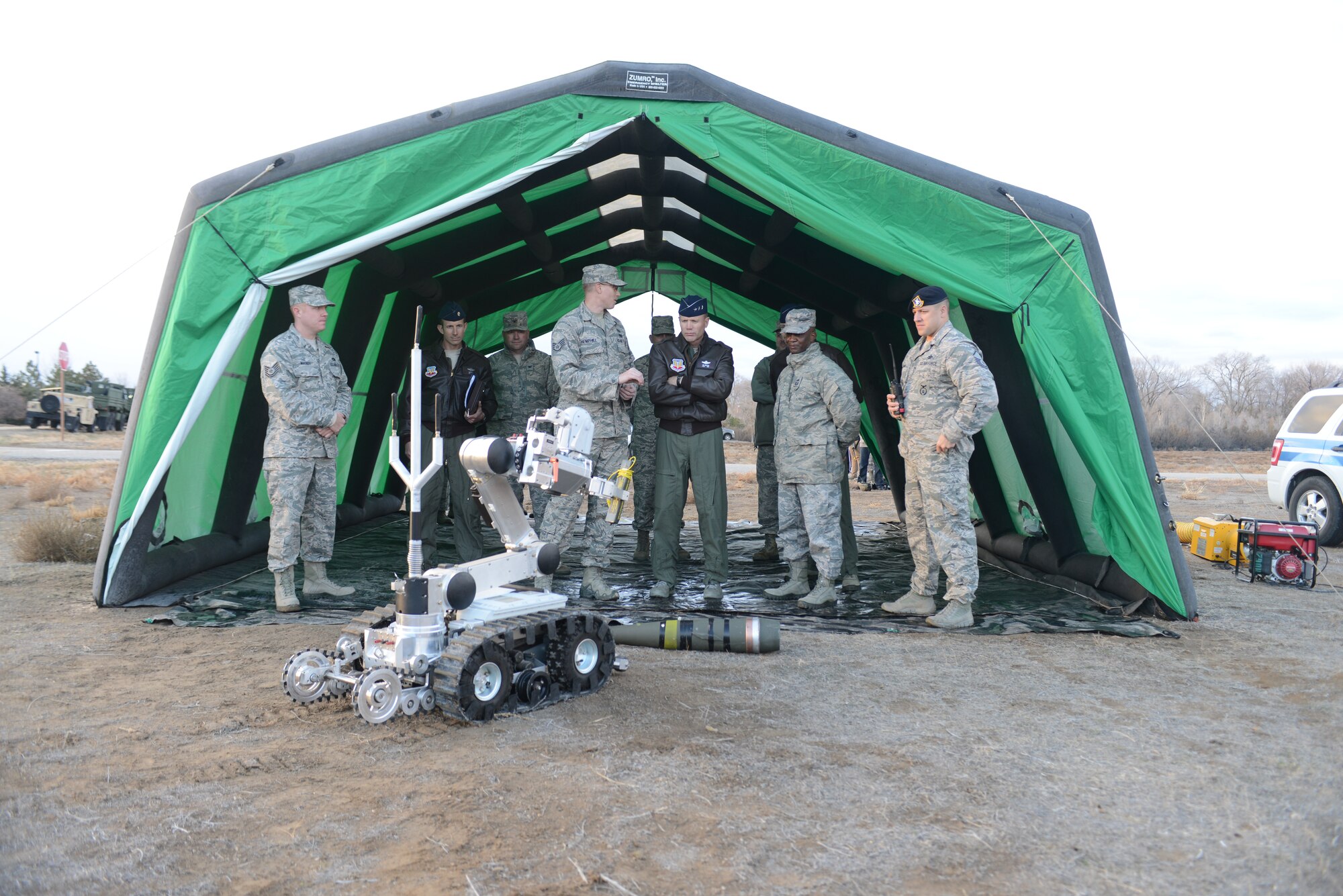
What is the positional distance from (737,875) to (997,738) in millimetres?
1640

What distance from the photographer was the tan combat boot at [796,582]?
6.70m

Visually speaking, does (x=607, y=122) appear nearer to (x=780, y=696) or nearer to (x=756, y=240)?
(x=756, y=240)

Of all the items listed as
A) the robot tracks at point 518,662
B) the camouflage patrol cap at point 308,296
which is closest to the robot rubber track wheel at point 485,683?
the robot tracks at point 518,662

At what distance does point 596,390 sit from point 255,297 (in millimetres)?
2235

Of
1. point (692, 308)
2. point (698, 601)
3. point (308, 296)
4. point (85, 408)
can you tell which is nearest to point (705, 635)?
point (698, 601)

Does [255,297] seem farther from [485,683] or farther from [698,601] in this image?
[698,601]

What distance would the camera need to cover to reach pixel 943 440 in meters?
5.73

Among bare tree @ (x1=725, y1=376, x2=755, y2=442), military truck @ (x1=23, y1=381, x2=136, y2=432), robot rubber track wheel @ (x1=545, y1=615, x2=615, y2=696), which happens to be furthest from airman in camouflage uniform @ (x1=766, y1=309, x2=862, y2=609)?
military truck @ (x1=23, y1=381, x2=136, y2=432)

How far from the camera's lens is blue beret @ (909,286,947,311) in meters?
5.89

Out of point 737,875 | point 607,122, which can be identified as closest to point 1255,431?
point 607,122

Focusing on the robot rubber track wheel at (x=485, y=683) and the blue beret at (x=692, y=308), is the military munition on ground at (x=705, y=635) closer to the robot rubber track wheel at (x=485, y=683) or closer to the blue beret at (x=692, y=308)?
the robot rubber track wheel at (x=485, y=683)

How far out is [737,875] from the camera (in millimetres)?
2432

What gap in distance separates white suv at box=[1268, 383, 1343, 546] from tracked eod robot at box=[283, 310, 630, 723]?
9616 mm

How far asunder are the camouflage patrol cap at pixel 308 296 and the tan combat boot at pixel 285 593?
5.93ft
